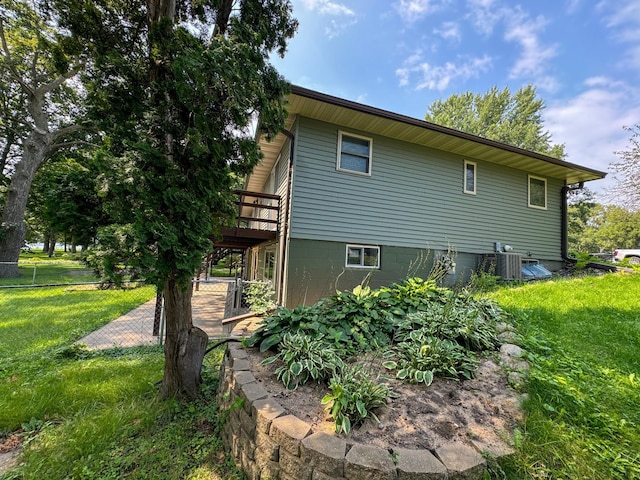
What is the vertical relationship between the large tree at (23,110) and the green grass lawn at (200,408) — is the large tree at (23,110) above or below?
above

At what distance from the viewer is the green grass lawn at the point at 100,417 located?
1.95 meters

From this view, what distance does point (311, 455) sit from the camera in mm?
1521

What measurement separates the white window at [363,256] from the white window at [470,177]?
3488mm

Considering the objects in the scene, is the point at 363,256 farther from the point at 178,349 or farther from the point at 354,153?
the point at 178,349

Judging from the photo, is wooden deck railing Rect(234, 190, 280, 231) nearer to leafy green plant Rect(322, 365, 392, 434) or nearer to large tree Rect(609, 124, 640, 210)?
leafy green plant Rect(322, 365, 392, 434)

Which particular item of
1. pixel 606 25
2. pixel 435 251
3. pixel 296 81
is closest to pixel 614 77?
pixel 606 25

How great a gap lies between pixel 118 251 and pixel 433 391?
2.78 metres

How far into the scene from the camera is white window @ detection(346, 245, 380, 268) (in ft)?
21.2

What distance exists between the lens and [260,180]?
11.1 m

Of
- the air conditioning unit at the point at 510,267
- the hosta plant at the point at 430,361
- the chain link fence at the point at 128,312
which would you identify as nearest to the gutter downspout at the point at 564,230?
the air conditioning unit at the point at 510,267

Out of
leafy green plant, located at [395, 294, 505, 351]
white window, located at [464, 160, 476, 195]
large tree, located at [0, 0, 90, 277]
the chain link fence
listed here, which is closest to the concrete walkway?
the chain link fence

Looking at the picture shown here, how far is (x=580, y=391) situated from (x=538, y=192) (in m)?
8.76

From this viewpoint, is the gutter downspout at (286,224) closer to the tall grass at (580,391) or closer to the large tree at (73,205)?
the large tree at (73,205)

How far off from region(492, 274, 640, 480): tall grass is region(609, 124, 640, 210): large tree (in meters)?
7.88
